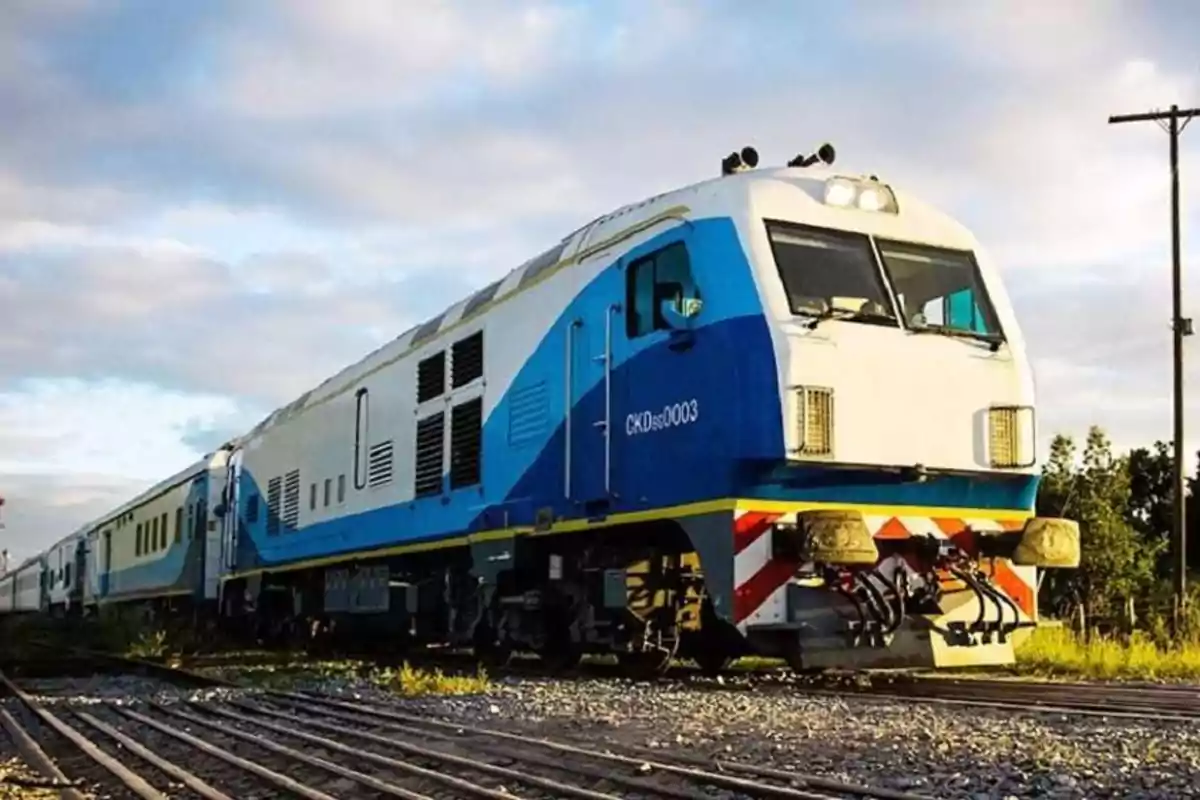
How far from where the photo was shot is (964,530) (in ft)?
31.0

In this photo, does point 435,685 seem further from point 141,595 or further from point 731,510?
point 141,595

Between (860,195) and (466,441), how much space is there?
15.4ft

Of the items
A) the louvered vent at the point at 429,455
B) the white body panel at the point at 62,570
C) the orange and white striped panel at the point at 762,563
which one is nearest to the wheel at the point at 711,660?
the orange and white striped panel at the point at 762,563

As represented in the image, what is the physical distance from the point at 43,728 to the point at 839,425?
581cm

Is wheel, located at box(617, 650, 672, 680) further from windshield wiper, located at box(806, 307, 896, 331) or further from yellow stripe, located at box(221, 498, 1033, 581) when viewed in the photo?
windshield wiper, located at box(806, 307, 896, 331)

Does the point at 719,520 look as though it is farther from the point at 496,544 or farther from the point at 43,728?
the point at 43,728

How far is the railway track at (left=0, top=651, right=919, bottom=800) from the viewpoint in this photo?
563 cm

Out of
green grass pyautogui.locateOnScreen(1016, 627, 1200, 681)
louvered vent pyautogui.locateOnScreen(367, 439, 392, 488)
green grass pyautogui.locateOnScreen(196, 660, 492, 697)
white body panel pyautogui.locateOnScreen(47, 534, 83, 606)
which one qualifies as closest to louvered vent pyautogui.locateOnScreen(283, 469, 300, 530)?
green grass pyautogui.locateOnScreen(196, 660, 492, 697)

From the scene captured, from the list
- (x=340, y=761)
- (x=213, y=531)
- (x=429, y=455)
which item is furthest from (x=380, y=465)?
(x=213, y=531)

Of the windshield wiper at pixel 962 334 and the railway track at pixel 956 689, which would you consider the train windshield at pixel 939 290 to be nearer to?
the windshield wiper at pixel 962 334

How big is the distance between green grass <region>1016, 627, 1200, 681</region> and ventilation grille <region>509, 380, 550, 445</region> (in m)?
4.83

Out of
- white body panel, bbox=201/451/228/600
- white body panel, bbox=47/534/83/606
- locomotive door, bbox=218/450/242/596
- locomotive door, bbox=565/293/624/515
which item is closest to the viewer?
locomotive door, bbox=565/293/624/515

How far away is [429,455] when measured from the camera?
13852 millimetres

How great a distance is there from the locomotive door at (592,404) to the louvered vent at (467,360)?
82.6 inches
